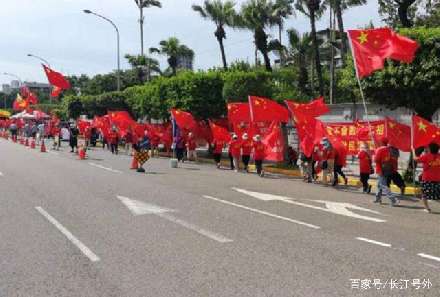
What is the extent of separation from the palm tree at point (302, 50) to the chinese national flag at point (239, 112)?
20.9 m

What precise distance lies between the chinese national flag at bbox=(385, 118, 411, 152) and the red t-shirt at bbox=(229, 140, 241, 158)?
726 centimetres

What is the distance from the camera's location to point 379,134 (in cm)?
1945

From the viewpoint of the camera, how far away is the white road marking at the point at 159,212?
8.95m

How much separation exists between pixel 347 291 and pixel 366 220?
483 cm

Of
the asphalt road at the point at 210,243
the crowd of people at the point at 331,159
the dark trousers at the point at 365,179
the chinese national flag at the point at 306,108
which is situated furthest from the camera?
the chinese national flag at the point at 306,108

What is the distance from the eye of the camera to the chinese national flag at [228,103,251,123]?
21750 millimetres

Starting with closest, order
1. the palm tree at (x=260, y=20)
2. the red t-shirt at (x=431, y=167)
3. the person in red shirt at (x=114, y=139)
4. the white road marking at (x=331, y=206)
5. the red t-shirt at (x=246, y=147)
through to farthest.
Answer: the white road marking at (x=331, y=206) < the red t-shirt at (x=431, y=167) < the red t-shirt at (x=246, y=147) < the person in red shirt at (x=114, y=139) < the palm tree at (x=260, y=20)

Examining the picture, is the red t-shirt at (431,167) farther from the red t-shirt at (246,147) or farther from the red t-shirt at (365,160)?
the red t-shirt at (246,147)

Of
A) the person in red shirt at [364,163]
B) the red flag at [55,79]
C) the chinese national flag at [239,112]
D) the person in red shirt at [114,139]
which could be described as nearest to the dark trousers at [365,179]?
the person in red shirt at [364,163]

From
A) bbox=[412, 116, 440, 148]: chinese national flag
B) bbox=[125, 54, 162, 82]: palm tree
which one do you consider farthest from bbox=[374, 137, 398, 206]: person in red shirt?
bbox=[125, 54, 162, 82]: palm tree

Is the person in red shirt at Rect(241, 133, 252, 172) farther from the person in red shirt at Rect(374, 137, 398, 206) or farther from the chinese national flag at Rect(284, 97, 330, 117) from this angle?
the person in red shirt at Rect(374, 137, 398, 206)

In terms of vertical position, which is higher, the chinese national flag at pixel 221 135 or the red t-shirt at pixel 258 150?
the chinese national flag at pixel 221 135

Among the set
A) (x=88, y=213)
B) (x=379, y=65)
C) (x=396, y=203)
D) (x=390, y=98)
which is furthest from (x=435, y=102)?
(x=88, y=213)

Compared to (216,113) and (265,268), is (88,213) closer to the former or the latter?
(265,268)
